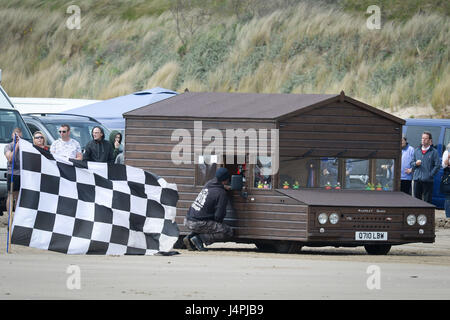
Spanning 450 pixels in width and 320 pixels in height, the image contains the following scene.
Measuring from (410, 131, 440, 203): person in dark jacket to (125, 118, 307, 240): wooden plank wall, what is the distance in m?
7.66

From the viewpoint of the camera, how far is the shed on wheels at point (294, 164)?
1614cm

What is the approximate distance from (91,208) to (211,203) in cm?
199

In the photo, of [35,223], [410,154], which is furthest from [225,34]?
[35,223]

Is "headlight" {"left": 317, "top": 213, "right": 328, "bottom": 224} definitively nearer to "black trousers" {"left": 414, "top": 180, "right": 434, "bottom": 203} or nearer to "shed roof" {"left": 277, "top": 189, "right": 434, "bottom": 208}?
"shed roof" {"left": 277, "top": 189, "right": 434, "bottom": 208}

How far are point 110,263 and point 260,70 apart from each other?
2807 cm

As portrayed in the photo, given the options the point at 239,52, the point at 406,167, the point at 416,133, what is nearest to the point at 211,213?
the point at 406,167

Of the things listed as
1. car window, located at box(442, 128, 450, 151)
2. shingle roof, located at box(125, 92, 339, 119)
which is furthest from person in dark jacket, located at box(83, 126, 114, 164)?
car window, located at box(442, 128, 450, 151)

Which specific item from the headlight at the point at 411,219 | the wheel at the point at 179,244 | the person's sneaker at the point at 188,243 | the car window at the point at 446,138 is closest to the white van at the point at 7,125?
the wheel at the point at 179,244

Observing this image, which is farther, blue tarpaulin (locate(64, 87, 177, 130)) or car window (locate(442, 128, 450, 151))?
blue tarpaulin (locate(64, 87, 177, 130))

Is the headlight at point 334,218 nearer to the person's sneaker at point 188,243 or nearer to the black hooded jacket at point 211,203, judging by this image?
the black hooded jacket at point 211,203

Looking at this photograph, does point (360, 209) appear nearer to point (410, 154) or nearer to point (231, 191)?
point (231, 191)

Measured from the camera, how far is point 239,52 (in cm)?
4347

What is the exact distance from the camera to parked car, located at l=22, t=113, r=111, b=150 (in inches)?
992

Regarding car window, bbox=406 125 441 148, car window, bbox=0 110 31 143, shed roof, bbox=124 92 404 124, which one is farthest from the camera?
car window, bbox=406 125 441 148
